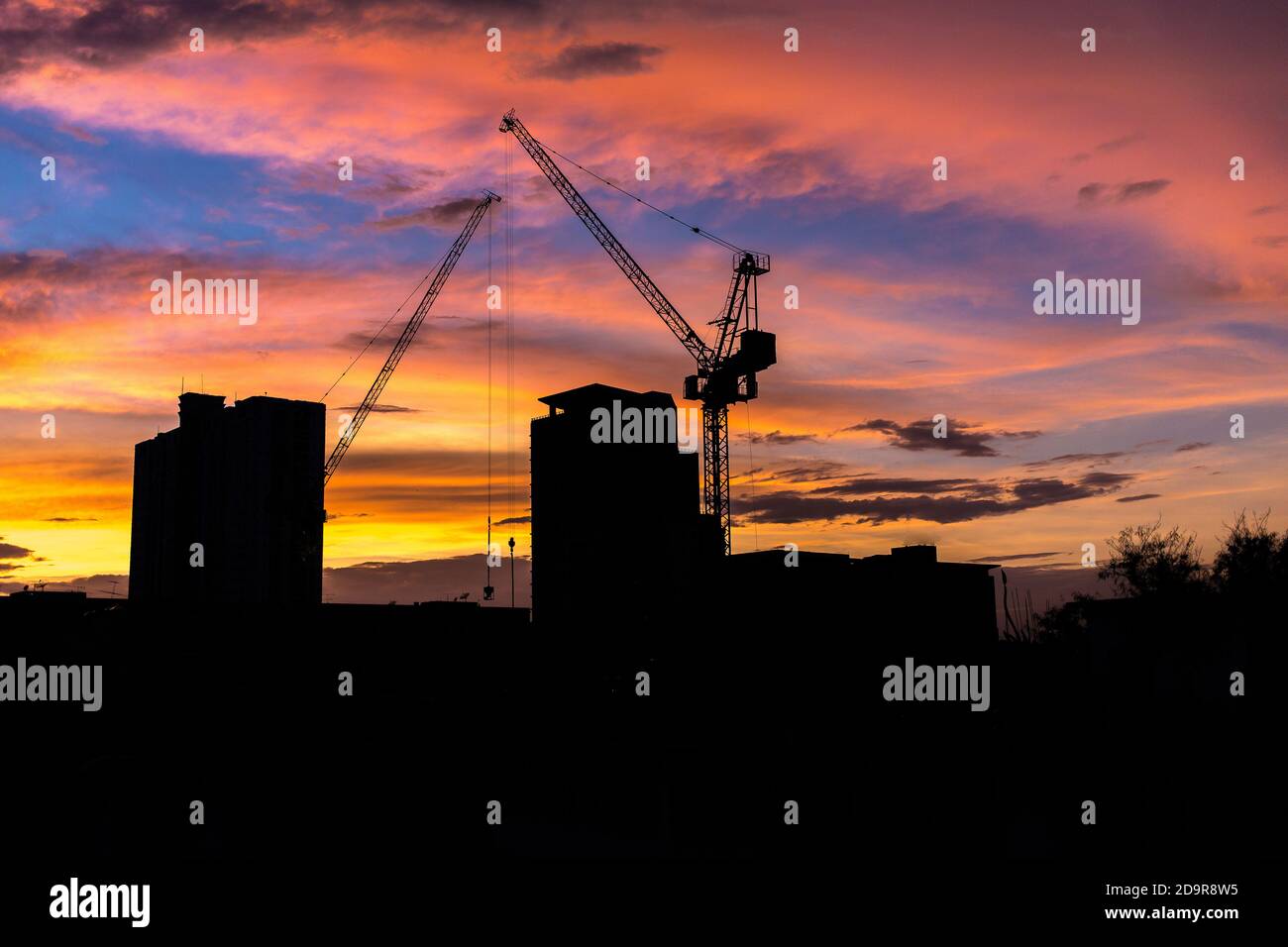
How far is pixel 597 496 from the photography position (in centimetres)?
18425

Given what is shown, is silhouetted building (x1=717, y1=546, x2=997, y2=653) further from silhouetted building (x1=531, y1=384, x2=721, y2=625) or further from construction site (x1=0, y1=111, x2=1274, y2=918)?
silhouetted building (x1=531, y1=384, x2=721, y2=625)

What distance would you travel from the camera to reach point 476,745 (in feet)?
205

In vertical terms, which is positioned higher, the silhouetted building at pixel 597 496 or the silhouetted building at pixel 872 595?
the silhouetted building at pixel 597 496

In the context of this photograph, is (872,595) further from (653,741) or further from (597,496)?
(597,496)

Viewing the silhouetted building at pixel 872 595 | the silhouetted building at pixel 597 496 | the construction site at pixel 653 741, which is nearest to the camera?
the construction site at pixel 653 741

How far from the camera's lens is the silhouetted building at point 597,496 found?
586 ft

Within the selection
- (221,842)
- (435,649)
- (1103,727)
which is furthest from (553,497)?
(1103,727)

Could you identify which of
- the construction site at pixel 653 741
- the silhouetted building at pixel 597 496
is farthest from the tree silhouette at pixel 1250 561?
the silhouetted building at pixel 597 496

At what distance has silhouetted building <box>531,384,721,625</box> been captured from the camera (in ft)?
586

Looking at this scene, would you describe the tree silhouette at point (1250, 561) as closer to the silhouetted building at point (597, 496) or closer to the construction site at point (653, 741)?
the construction site at point (653, 741)

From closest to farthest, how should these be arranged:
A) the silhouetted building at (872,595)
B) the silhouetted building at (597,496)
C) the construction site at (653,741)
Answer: the construction site at (653,741) → the silhouetted building at (872,595) → the silhouetted building at (597,496)

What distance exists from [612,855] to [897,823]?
13.8 meters

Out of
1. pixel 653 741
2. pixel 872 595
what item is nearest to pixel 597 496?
pixel 872 595
